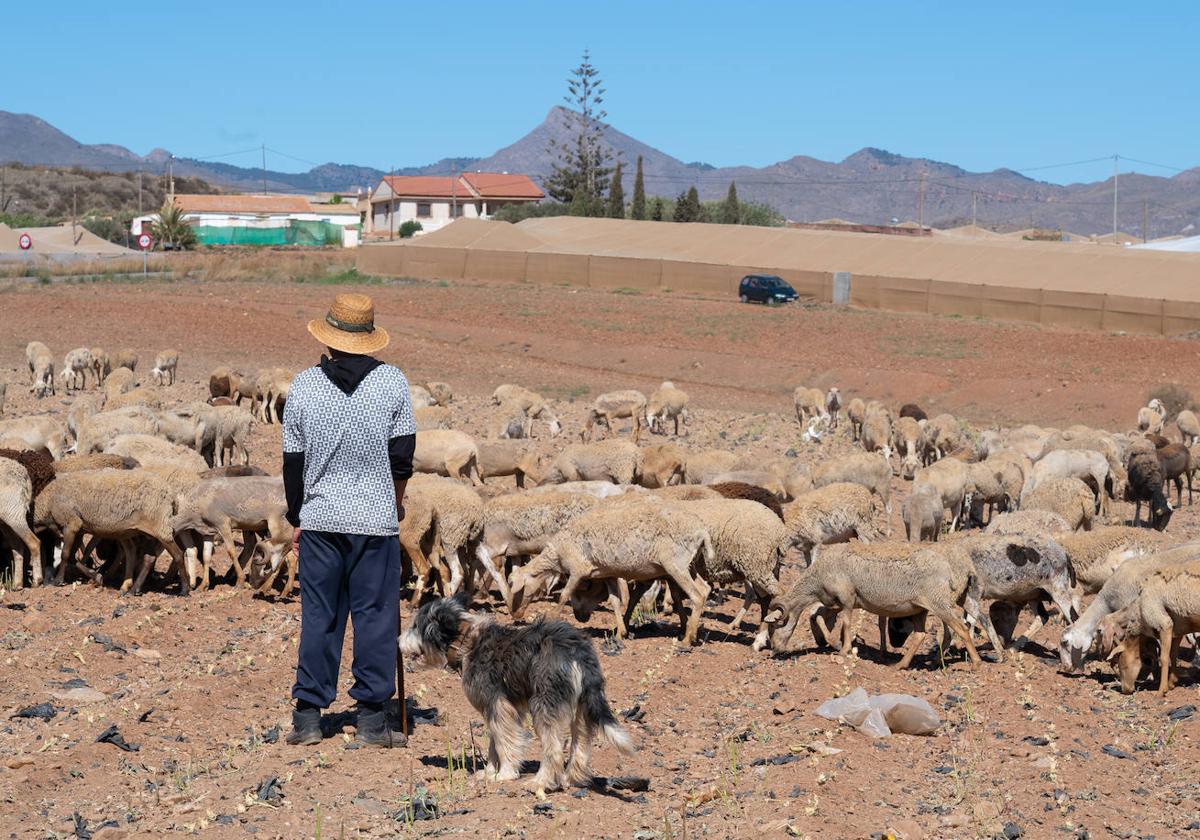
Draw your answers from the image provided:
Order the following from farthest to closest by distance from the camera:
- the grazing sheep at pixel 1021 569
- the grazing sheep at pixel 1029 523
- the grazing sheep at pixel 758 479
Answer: the grazing sheep at pixel 758 479, the grazing sheep at pixel 1029 523, the grazing sheep at pixel 1021 569

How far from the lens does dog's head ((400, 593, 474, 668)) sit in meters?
8.24

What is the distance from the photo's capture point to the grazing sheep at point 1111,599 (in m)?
11.9

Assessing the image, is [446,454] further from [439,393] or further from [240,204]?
[240,204]

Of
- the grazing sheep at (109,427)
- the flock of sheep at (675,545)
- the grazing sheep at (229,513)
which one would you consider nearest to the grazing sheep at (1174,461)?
the flock of sheep at (675,545)

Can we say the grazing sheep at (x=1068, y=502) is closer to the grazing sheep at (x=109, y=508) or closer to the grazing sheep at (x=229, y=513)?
the grazing sheep at (x=229, y=513)

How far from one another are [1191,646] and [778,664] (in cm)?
403

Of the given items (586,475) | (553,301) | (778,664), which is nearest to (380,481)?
(778,664)

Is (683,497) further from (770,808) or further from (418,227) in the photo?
(418,227)

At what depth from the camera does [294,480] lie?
8.29 m

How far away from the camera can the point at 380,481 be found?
8.31 metres

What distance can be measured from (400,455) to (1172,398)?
94.0 ft

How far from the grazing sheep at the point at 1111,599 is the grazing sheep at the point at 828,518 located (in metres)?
3.17

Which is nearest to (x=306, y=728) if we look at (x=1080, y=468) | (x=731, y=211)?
(x=1080, y=468)

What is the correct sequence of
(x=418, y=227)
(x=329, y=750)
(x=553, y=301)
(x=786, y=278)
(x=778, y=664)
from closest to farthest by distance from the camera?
(x=329, y=750) → (x=778, y=664) → (x=553, y=301) → (x=786, y=278) → (x=418, y=227)
